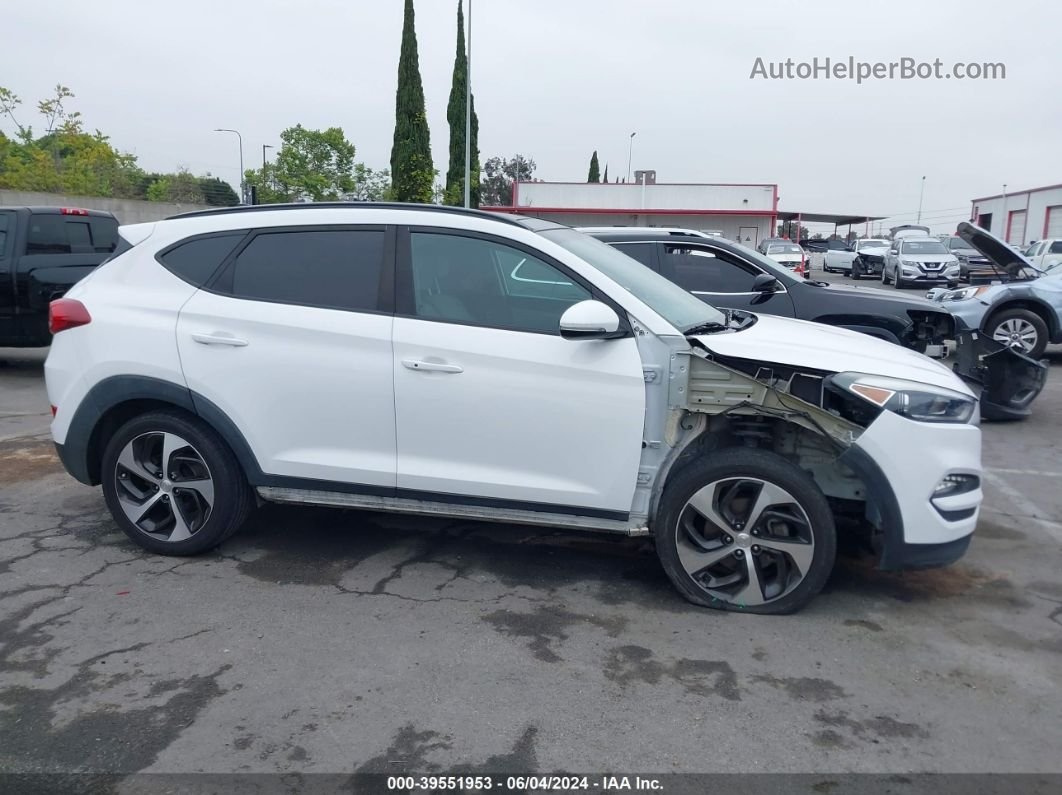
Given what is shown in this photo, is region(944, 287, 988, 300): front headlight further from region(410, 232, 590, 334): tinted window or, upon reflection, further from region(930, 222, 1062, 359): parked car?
region(410, 232, 590, 334): tinted window

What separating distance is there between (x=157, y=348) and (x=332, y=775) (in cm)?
261

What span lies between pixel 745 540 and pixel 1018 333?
30.1 ft

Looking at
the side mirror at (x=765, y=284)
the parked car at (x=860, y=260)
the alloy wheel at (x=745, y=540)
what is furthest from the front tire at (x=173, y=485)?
the parked car at (x=860, y=260)

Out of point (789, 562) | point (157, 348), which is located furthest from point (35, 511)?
point (789, 562)

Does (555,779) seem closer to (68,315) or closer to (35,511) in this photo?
(68,315)

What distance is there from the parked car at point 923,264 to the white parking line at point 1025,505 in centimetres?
2307

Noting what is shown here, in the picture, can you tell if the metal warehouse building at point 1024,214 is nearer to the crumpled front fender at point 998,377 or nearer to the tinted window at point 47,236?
the crumpled front fender at point 998,377

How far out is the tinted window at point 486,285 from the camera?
14.1 feet

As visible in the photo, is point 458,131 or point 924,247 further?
point 458,131

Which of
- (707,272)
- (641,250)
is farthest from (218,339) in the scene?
(707,272)

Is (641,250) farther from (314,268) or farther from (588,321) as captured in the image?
(588,321)

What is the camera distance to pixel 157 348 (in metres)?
4.61

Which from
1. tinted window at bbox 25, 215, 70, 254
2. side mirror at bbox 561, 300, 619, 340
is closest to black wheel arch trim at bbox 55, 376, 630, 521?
side mirror at bbox 561, 300, 619, 340

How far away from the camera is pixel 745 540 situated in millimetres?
4035
